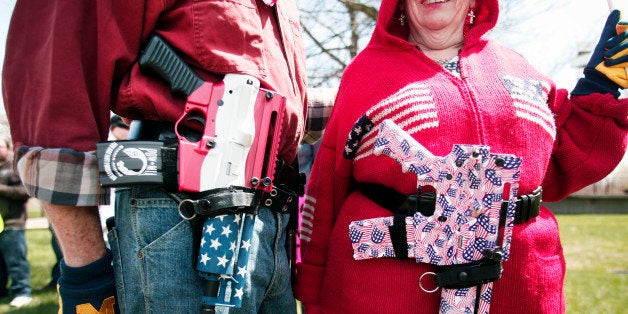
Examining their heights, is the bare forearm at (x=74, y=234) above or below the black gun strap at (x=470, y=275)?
above

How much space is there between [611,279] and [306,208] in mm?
6985

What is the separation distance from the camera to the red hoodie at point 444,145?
1.63 m

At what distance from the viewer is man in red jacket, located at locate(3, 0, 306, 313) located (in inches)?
51.5

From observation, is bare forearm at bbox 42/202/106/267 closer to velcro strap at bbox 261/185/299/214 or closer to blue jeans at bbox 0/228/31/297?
velcro strap at bbox 261/185/299/214

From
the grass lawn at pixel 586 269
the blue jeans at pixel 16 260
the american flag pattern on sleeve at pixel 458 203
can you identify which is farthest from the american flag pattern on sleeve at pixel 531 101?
the blue jeans at pixel 16 260

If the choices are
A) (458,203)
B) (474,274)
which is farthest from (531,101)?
(474,274)

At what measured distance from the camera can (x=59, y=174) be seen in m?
1.32

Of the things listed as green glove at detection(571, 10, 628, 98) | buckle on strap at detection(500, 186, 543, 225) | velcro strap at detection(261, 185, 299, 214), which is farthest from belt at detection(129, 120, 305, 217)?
green glove at detection(571, 10, 628, 98)

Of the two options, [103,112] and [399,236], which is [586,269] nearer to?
[399,236]

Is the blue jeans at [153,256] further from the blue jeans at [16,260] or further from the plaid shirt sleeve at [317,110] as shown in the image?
the blue jeans at [16,260]

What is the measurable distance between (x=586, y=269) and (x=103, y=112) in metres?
8.69

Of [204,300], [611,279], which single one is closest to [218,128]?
[204,300]

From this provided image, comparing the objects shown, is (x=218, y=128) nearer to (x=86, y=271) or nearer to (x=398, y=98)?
(x=86, y=271)

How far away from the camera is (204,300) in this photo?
1383 millimetres
